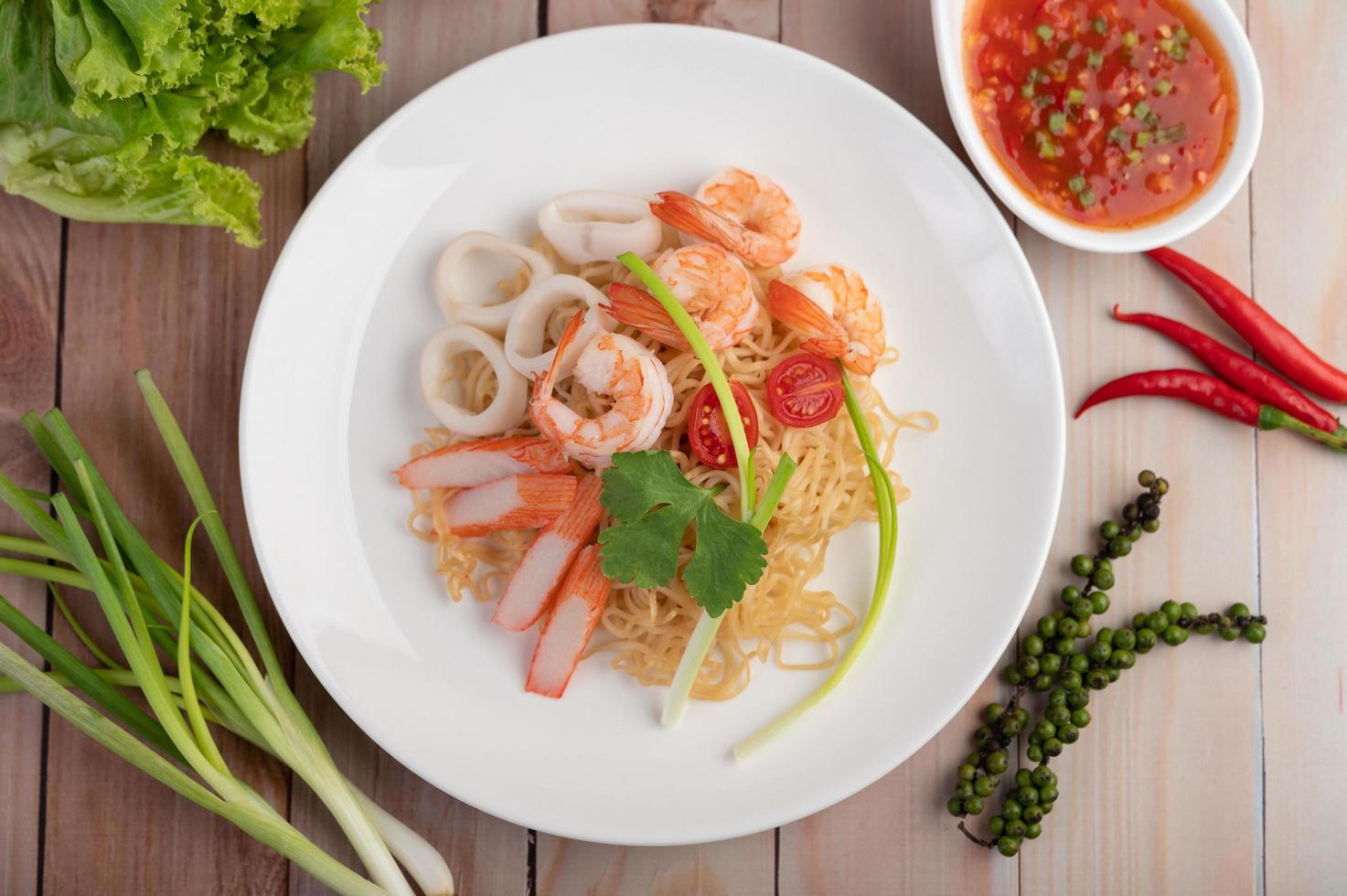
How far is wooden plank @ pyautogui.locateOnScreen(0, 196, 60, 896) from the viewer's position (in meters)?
2.89

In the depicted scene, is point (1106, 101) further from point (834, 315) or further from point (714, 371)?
point (714, 371)

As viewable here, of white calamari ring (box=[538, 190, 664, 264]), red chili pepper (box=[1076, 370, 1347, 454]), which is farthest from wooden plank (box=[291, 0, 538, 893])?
red chili pepper (box=[1076, 370, 1347, 454])

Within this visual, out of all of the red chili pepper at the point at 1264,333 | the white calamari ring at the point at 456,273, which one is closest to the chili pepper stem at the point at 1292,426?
the red chili pepper at the point at 1264,333

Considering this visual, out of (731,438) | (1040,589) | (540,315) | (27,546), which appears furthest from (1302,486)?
(27,546)

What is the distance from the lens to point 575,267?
2.79 metres

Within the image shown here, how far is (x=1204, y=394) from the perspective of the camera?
9.48ft

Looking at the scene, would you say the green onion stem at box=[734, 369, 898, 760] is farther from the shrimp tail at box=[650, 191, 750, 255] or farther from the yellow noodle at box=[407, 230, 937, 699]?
the shrimp tail at box=[650, 191, 750, 255]

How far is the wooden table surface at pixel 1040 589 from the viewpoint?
2.87 m

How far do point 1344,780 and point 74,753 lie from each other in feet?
13.2

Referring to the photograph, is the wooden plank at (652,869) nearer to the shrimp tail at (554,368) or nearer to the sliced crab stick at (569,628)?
the sliced crab stick at (569,628)

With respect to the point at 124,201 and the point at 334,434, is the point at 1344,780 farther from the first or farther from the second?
the point at 124,201

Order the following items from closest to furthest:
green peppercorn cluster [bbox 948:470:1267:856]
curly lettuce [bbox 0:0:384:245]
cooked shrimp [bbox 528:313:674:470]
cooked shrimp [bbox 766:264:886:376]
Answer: curly lettuce [bbox 0:0:384:245], cooked shrimp [bbox 528:313:674:470], cooked shrimp [bbox 766:264:886:376], green peppercorn cluster [bbox 948:470:1267:856]

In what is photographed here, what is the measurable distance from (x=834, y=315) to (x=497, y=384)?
100 cm

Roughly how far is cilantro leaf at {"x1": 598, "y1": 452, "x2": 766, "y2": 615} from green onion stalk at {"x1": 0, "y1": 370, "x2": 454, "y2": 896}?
108 cm
